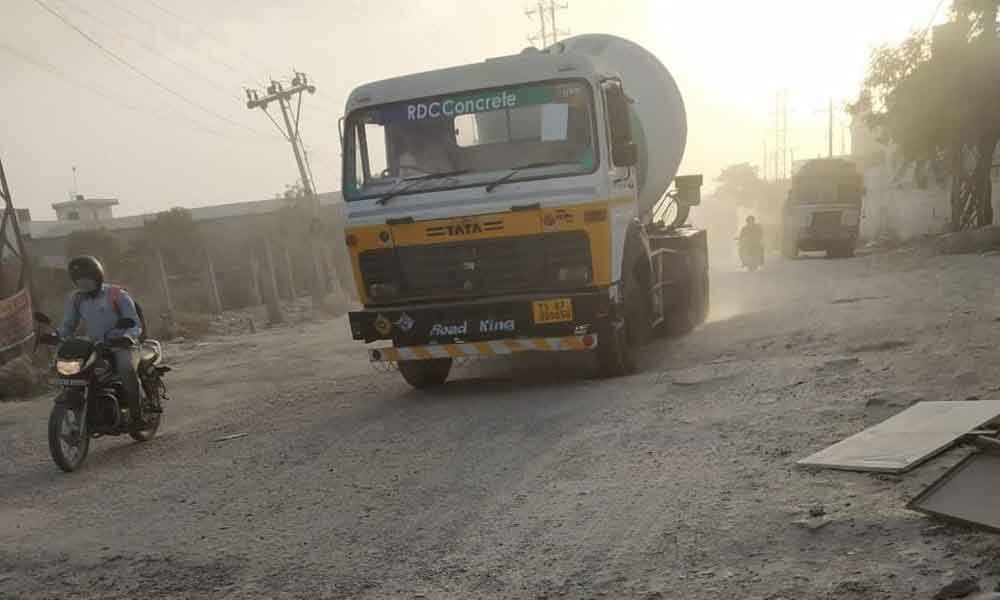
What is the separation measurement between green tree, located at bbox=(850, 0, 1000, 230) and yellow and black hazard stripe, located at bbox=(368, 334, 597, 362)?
1835cm

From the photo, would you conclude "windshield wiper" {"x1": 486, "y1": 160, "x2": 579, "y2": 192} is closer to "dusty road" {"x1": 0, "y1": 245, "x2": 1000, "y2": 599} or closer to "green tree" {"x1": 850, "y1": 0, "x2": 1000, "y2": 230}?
"dusty road" {"x1": 0, "y1": 245, "x2": 1000, "y2": 599}

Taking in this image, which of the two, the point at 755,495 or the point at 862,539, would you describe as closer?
the point at 862,539

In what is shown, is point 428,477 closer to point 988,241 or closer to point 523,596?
point 523,596

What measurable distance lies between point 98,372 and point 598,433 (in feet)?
13.4

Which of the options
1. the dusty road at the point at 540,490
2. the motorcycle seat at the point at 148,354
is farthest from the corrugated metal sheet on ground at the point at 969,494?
the motorcycle seat at the point at 148,354

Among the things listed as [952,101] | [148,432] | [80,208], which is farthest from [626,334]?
[80,208]

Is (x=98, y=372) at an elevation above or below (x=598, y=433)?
above

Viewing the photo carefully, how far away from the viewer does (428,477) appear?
492 cm

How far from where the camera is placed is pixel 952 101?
66.9 feet

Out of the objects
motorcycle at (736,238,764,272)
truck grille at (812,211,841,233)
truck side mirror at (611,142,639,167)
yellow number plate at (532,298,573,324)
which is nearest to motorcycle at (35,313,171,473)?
yellow number plate at (532,298,573,324)

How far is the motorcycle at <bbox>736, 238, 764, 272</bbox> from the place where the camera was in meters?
23.9

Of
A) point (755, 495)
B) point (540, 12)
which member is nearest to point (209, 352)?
point (755, 495)

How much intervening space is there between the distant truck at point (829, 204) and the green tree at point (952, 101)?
6.09 feet

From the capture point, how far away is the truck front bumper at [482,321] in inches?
268
